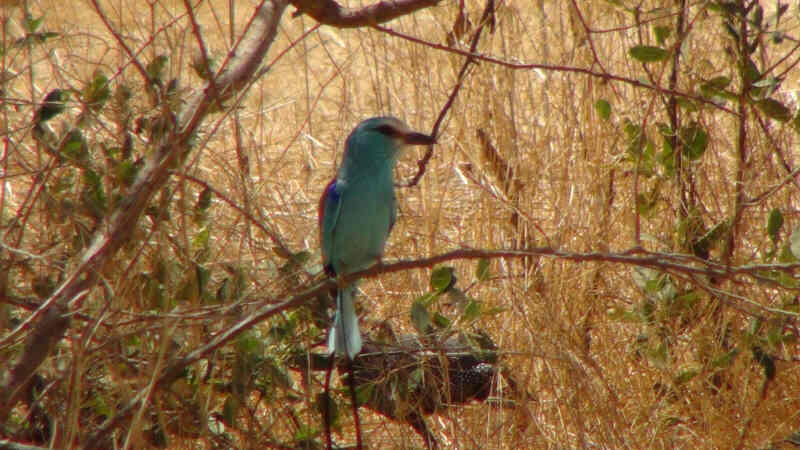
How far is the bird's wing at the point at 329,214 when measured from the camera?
2.83 metres

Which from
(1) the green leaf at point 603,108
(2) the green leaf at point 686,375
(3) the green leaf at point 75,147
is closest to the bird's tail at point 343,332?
(3) the green leaf at point 75,147

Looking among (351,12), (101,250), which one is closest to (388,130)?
(351,12)

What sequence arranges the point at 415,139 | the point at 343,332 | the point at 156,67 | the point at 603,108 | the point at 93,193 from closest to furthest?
the point at 93,193 → the point at 156,67 → the point at 343,332 → the point at 415,139 → the point at 603,108

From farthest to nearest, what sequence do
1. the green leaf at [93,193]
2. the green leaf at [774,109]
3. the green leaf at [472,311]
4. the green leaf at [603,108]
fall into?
1. the green leaf at [603,108]
2. the green leaf at [774,109]
3. the green leaf at [472,311]
4. the green leaf at [93,193]

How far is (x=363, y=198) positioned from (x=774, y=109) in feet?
3.75

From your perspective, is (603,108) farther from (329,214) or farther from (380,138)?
(329,214)

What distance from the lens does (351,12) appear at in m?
2.21

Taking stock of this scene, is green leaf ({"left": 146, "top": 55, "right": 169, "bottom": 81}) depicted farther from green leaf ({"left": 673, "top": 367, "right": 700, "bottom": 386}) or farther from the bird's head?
green leaf ({"left": 673, "top": 367, "right": 700, "bottom": 386})

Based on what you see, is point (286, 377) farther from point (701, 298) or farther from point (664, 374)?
point (701, 298)

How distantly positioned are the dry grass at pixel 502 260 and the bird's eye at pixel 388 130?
21 centimetres

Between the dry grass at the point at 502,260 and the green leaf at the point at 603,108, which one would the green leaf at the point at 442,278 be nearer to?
the dry grass at the point at 502,260

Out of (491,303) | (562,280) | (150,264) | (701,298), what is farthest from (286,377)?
(701,298)

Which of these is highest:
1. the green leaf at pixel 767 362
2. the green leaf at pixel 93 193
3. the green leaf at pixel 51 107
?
the green leaf at pixel 51 107

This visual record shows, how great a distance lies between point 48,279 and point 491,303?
1339 millimetres
